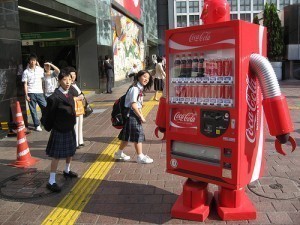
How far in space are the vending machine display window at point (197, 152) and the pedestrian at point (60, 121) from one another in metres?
1.55

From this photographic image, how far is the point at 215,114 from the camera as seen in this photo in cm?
350

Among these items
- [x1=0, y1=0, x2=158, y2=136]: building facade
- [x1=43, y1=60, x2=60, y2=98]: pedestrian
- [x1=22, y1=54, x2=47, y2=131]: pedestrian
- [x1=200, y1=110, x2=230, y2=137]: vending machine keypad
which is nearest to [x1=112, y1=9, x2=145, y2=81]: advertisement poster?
[x1=0, y1=0, x2=158, y2=136]: building facade

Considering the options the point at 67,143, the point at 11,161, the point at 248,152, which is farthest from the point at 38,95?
the point at 248,152

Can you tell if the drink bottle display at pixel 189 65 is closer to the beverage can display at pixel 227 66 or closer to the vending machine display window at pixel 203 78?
the vending machine display window at pixel 203 78

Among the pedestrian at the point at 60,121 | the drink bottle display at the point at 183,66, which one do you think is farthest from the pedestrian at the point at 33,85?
the drink bottle display at the point at 183,66

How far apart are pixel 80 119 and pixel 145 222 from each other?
3.25m

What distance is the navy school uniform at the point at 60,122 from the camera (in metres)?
4.56

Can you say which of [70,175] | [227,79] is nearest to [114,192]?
[70,175]

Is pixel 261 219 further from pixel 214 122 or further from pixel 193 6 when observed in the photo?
pixel 193 6

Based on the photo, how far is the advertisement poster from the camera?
18.9 metres

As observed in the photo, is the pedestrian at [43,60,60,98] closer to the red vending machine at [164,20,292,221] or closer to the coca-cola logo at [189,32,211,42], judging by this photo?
the red vending machine at [164,20,292,221]

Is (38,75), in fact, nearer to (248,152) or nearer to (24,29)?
(248,152)

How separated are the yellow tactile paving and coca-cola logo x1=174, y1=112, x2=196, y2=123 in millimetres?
1513

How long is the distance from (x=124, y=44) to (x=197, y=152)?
60.0 feet
